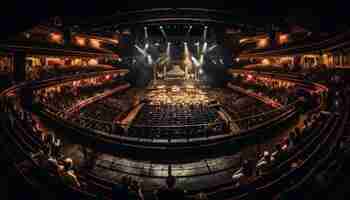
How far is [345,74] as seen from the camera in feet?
38.5

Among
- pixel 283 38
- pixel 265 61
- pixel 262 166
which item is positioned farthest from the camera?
pixel 265 61

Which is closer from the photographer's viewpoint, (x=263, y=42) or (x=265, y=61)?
(x=265, y=61)

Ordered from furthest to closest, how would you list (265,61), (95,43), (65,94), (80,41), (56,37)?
(95,43) → (265,61) → (80,41) → (56,37) → (65,94)

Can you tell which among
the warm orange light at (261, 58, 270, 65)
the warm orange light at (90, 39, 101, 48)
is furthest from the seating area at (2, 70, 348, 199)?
the warm orange light at (90, 39, 101, 48)

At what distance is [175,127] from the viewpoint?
10008 millimetres

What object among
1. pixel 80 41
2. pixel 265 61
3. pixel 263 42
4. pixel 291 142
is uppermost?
pixel 80 41

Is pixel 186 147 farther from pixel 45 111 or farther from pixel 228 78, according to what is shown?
pixel 228 78

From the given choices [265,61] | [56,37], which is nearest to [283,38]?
[265,61]

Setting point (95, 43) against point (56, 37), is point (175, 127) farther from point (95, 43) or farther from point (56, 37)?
point (95, 43)

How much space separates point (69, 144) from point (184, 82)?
23375mm

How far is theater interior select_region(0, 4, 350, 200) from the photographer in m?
4.88

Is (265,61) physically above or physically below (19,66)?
above

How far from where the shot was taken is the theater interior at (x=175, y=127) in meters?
4.88

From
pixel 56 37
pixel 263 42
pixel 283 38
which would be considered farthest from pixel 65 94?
pixel 263 42
